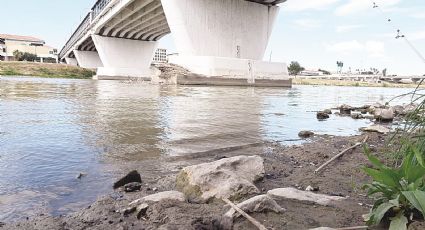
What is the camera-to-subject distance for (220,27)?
3466 cm

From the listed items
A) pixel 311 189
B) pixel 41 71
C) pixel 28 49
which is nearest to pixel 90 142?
pixel 311 189

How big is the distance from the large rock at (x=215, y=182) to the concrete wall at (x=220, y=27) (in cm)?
3027

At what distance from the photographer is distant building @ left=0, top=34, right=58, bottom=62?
122m

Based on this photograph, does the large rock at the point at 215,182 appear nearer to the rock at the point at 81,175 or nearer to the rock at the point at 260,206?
the rock at the point at 260,206

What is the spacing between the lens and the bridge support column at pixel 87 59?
3501 inches

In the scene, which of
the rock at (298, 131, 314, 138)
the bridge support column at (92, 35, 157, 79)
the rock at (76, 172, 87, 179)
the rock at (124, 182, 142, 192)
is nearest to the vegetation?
the rock at (124, 182, 142, 192)

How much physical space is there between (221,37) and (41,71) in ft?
135

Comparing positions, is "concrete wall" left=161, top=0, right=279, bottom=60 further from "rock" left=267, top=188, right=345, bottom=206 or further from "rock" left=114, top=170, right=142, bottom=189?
"rock" left=267, top=188, right=345, bottom=206

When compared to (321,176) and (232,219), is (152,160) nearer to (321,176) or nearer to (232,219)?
(321,176)

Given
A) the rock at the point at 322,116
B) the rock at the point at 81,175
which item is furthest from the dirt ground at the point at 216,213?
the rock at the point at 322,116

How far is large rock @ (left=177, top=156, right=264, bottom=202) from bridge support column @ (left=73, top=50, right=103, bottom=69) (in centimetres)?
9138

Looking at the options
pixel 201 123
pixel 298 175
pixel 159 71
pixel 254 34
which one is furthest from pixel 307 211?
pixel 254 34

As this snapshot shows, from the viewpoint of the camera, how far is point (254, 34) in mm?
37375

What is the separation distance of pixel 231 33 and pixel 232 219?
112 ft
